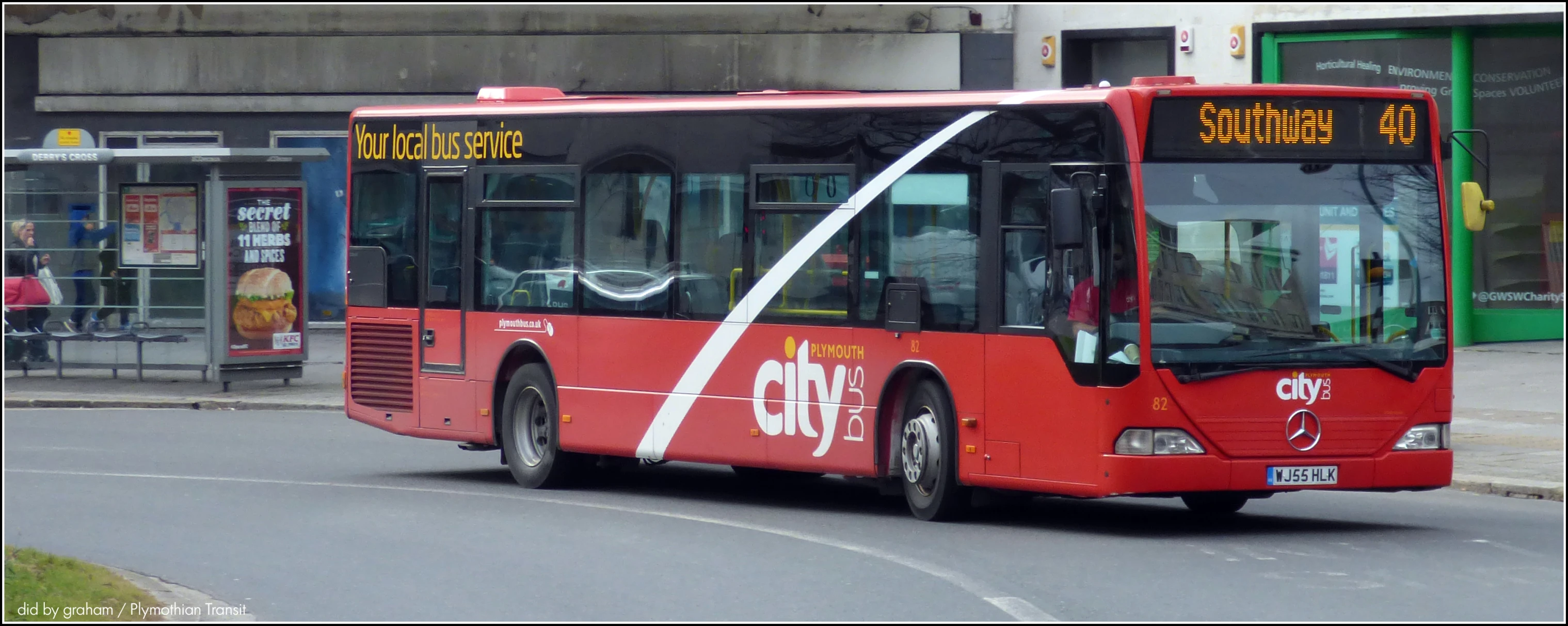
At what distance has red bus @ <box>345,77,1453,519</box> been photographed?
1127cm

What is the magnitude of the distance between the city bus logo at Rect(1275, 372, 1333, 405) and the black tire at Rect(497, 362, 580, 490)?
208 inches

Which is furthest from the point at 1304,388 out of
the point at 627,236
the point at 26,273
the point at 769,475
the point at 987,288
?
the point at 26,273

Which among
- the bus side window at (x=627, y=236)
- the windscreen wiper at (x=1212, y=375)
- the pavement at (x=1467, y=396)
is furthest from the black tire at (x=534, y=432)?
the pavement at (x=1467, y=396)

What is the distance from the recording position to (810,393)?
13.1 metres

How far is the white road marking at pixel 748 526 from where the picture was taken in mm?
9109

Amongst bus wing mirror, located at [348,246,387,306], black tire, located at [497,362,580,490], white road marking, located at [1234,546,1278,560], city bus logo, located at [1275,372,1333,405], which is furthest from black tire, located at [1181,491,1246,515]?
bus wing mirror, located at [348,246,387,306]

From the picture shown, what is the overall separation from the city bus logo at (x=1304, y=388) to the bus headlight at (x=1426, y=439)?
20.8 inches

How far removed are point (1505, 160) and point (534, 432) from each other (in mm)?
13284

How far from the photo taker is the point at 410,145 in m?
16.0

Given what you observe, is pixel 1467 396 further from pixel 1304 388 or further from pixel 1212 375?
pixel 1212 375

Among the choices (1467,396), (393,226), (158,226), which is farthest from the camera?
(158,226)

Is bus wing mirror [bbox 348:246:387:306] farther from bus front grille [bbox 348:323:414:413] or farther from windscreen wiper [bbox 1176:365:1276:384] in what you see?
windscreen wiper [bbox 1176:365:1276:384]

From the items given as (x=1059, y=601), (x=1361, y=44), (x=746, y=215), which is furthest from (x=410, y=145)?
(x=1361, y=44)

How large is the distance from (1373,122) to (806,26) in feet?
57.8
